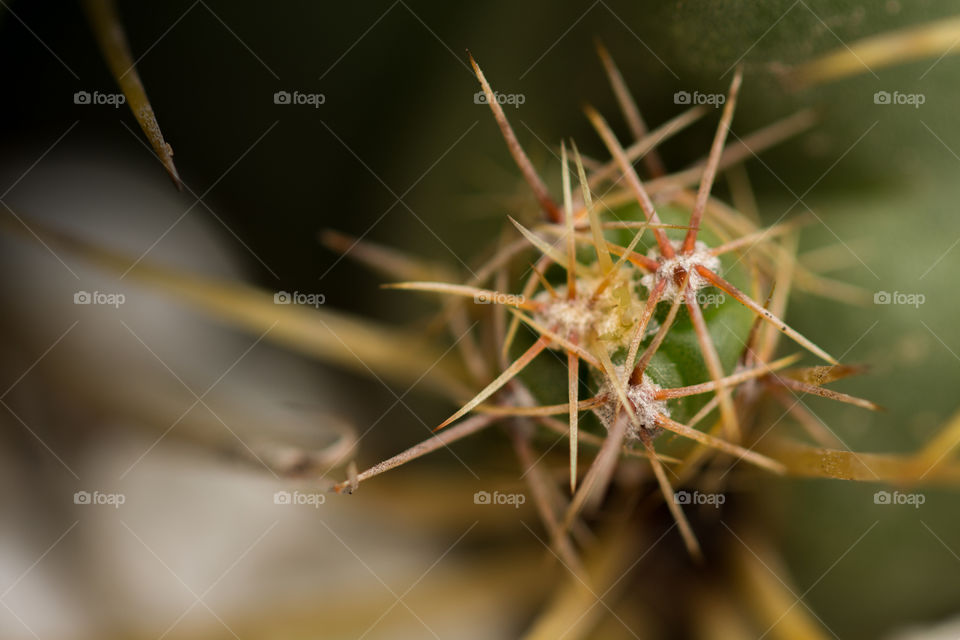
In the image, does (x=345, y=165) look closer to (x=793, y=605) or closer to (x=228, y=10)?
(x=228, y=10)

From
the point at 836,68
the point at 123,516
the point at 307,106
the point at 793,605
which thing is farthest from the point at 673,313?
the point at 123,516

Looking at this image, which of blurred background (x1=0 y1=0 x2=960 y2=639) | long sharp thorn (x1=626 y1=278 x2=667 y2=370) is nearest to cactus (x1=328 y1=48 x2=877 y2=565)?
long sharp thorn (x1=626 y1=278 x2=667 y2=370)

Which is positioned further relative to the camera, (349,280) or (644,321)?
(349,280)

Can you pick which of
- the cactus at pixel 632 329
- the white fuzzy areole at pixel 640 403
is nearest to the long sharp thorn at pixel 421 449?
the cactus at pixel 632 329

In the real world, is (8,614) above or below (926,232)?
below

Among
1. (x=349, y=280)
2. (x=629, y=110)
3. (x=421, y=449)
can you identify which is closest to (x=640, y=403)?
(x=421, y=449)

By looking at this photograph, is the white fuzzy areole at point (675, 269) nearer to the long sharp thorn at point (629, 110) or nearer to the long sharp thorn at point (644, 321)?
the long sharp thorn at point (644, 321)

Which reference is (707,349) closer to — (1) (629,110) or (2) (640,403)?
(2) (640,403)
